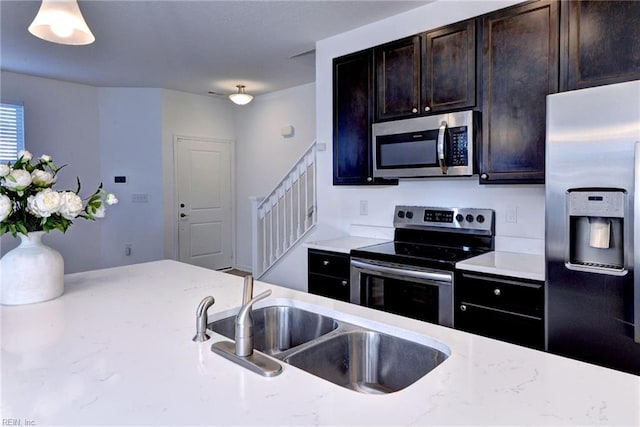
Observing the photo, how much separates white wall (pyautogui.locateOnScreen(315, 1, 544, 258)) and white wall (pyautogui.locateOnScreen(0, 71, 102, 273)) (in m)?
3.39

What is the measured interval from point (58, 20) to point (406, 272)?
2188mm

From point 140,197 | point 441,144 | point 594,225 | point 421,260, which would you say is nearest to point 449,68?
point 441,144

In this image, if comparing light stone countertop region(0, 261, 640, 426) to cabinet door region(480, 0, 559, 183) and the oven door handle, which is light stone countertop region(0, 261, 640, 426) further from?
cabinet door region(480, 0, 559, 183)

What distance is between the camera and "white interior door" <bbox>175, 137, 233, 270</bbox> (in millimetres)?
5766

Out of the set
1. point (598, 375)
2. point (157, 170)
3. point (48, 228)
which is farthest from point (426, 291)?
point (157, 170)

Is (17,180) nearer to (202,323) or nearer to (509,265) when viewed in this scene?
(202,323)

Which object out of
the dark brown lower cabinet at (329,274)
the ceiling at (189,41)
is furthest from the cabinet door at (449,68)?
the dark brown lower cabinet at (329,274)

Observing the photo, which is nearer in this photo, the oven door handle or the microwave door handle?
the oven door handle

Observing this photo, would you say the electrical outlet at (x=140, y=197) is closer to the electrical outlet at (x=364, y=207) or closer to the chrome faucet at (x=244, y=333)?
the electrical outlet at (x=364, y=207)

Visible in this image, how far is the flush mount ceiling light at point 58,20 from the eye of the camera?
1827mm

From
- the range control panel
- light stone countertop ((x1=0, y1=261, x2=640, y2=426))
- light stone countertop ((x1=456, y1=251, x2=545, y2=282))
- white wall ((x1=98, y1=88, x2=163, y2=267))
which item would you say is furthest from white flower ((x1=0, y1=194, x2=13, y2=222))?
white wall ((x1=98, y1=88, x2=163, y2=267))

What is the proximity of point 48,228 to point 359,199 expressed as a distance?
240 centimetres

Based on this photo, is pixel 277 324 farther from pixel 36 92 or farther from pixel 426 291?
pixel 36 92

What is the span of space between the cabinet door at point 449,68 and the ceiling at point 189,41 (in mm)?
371
